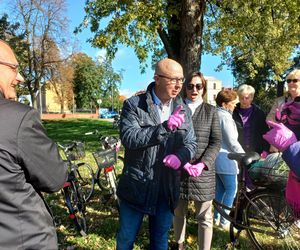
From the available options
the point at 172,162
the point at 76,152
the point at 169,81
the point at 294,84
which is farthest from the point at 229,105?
the point at 76,152

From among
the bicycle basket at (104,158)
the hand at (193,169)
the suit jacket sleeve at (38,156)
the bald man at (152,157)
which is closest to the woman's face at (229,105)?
the hand at (193,169)

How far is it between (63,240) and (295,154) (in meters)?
3.27

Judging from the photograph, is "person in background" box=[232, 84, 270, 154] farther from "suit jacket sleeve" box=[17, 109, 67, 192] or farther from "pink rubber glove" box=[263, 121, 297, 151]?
"suit jacket sleeve" box=[17, 109, 67, 192]

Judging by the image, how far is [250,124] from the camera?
185 inches

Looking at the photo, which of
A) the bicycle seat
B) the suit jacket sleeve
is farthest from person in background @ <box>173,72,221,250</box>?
the suit jacket sleeve

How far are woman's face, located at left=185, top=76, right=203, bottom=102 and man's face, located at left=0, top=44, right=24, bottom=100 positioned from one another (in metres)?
2.05

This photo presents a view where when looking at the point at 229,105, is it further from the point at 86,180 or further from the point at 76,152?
the point at 86,180

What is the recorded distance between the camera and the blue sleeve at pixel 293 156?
2156 mm

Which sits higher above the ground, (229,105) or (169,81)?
(169,81)

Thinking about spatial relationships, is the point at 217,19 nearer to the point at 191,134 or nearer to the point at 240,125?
the point at 240,125

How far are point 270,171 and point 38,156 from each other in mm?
2498

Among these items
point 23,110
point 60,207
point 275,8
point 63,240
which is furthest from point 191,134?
point 275,8

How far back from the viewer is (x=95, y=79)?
63250 mm

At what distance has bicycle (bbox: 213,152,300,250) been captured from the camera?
360 centimetres
